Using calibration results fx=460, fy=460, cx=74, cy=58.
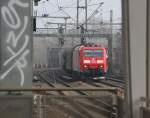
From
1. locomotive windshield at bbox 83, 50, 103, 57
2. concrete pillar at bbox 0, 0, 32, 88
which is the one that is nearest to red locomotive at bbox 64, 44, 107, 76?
locomotive windshield at bbox 83, 50, 103, 57

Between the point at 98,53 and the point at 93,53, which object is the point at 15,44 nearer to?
the point at 98,53

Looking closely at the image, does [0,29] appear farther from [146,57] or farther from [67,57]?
[67,57]

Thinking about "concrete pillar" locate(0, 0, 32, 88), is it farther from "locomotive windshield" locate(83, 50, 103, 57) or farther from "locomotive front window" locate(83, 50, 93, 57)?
"locomotive windshield" locate(83, 50, 103, 57)

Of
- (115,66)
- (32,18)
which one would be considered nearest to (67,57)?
(115,66)

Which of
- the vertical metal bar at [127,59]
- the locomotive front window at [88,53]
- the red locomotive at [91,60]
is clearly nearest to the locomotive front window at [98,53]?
the red locomotive at [91,60]

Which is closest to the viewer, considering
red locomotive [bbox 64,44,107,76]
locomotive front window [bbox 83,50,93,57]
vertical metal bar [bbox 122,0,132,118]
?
vertical metal bar [bbox 122,0,132,118]

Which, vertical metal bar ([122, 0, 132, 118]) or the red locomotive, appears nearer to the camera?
vertical metal bar ([122, 0, 132, 118])

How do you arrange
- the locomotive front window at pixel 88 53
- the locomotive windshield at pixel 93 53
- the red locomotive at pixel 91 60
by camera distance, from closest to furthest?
the locomotive front window at pixel 88 53 → the red locomotive at pixel 91 60 → the locomotive windshield at pixel 93 53

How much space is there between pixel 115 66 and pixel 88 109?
53.7 metres

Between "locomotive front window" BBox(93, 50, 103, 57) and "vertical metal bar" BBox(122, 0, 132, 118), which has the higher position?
"locomotive front window" BBox(93, 50, 103, 57)

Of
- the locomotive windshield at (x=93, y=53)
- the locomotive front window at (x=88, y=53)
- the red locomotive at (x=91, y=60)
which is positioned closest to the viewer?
the locomotive front window at (x=88, y=53)

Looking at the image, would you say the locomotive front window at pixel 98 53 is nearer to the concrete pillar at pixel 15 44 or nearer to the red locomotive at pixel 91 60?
the red locomotive at pixel 91 60

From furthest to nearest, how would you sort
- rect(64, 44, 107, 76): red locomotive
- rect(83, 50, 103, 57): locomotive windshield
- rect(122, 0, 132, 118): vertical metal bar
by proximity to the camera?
rect(83, 50, 103, 57): locomotive windshield → rect(64, 44, 107, 76): red locomotive → rect(122, 0, 132, 118): vertical metal bar

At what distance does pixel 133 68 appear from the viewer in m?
6.56
